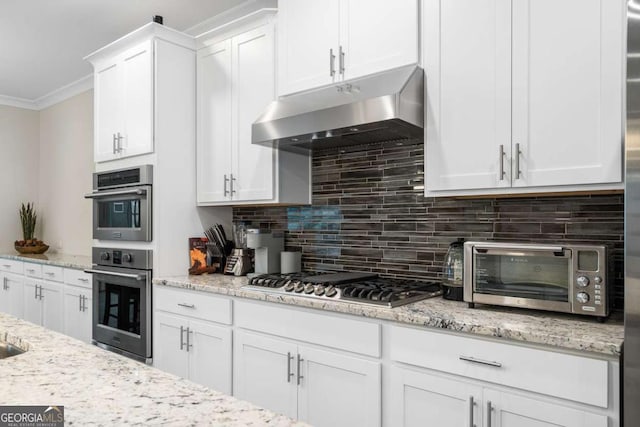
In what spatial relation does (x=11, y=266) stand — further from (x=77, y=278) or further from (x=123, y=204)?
Result: (x=123, y=204)

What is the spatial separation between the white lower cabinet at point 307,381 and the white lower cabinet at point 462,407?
121 mm

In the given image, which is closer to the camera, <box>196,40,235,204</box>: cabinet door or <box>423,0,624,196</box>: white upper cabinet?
<box>423,0,624,196</box>: white upper cabinet

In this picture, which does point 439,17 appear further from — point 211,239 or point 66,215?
point 66,215

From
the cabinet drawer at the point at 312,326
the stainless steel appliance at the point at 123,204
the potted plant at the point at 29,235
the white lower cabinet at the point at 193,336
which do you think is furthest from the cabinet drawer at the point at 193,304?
the potted plant at the point at 29,235

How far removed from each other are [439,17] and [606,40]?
2.30 feet

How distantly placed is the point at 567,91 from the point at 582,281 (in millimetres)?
717

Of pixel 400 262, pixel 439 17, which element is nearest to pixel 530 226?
pixel 400 262

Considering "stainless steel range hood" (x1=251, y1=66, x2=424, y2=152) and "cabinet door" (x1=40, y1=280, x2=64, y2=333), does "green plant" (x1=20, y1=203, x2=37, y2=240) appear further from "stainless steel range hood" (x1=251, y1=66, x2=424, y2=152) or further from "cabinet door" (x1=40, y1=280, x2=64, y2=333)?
"stainless steel range hood" (x1=251, y1=66, x2=424, y2=152)

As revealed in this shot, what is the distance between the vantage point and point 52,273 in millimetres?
4188

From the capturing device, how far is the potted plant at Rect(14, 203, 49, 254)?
5.13m

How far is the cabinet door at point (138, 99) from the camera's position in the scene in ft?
10.4

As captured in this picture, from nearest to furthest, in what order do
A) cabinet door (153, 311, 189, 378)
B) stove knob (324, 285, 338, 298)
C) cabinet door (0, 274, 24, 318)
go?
1. stove knob (324, 285, 338, 298)
2. cabinet door (153, 311, 189, 378)
3. cabinet door (0, 274, 24, 318)

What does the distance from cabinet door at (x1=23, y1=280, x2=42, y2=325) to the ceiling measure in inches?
82.2

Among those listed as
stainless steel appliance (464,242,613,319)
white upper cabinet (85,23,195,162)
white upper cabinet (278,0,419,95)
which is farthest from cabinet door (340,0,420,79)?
white upper cabinet (85,23,195,162)
